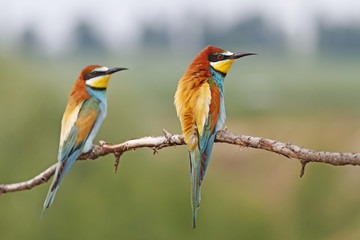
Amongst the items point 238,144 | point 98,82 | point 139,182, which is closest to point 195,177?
point 238,144

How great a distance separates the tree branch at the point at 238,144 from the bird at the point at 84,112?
50mm

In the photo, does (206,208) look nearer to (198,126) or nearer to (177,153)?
(177,153)

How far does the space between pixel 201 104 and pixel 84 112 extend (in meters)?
0.40

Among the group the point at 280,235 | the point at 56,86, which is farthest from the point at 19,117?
the point at 280,235

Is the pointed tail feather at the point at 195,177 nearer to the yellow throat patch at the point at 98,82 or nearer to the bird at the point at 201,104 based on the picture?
the bird at the point at 201,104

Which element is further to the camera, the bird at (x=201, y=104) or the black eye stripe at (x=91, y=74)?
the black eye stripe at (x=91, y=74)

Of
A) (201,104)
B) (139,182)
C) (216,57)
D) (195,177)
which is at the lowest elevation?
(139,182)

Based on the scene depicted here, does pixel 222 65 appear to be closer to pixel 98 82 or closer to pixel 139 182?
pixel 98 82

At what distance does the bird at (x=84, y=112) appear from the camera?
1.64 meters

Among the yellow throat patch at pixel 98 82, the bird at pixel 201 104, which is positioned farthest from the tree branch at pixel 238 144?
the yellow throat patch at pixel 98 82

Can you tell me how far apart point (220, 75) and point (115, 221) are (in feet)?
43.9

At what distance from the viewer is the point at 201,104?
4.88ft

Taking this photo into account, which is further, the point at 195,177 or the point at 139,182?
the point at 139,182

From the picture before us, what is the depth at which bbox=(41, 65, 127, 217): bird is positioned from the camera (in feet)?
5.38
